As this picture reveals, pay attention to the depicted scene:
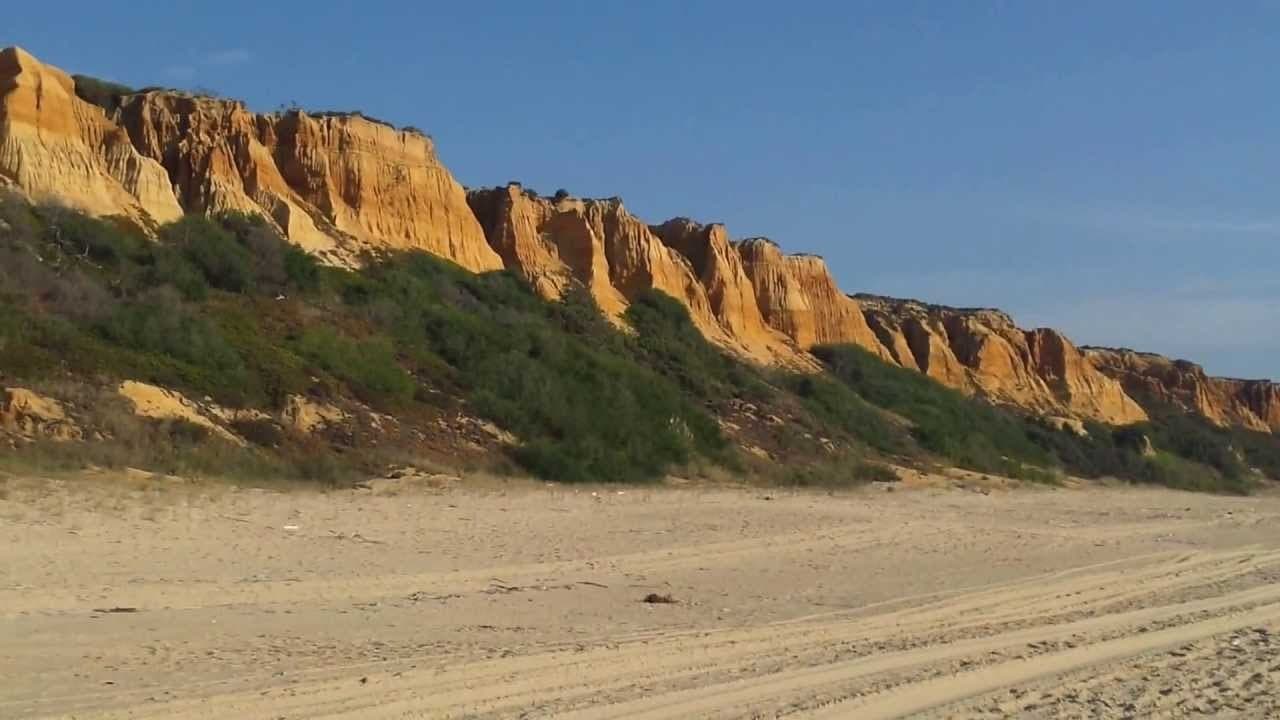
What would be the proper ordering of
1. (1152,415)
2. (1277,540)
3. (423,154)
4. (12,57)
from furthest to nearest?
1. (1152,415)
2. (423,154)
3. (12,57)
4. (1277,540)

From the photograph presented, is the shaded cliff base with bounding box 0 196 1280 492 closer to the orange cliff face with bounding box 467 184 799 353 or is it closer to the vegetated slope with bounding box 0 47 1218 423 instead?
the vegetated slope with bounding box 0 47 1218 423

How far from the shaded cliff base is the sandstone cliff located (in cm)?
4572

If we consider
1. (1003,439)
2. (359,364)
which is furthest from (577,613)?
(1003,439)

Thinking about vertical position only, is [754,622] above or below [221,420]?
below

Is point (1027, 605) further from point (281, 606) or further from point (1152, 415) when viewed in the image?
point (1152, 415)

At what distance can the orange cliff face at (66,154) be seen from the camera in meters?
25.1

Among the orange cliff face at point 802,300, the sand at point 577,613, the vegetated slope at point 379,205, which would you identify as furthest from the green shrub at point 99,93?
the orange cliff face at point 802,300

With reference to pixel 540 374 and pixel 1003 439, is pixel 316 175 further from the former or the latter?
pixel 1003 439

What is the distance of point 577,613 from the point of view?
1016 centimetres

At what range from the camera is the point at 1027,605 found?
11.6 metres

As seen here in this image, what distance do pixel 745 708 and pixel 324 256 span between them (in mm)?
25744

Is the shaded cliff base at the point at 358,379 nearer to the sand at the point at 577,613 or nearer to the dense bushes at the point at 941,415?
the dense bushes at the point at 941,415

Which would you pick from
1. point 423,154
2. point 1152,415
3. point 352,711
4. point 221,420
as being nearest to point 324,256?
point 423,154

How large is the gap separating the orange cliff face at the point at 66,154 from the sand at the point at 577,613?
40.9 feet
